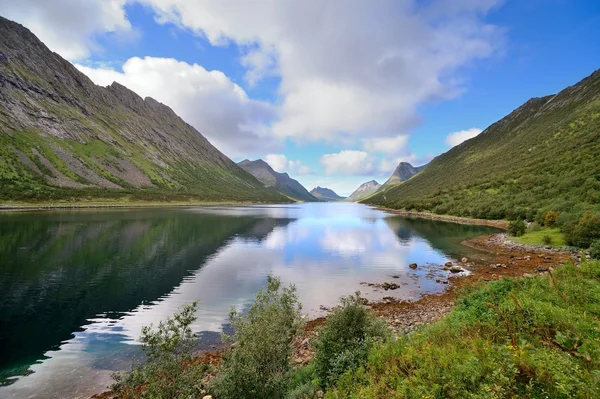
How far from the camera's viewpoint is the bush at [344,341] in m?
11.7

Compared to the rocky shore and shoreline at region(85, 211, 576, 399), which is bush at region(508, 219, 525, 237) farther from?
shoreline at region(85, 211, 576, 399)

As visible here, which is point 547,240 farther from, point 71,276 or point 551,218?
point 71,276

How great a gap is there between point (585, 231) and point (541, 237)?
11.8m

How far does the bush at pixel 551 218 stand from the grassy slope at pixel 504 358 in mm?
57372

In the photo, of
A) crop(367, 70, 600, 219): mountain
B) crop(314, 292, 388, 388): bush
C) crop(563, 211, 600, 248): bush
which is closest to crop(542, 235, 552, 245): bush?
crop(563, 211, 600, 248): bush

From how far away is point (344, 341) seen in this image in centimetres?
1324

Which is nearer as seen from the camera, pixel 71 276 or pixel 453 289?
pixel 453 289

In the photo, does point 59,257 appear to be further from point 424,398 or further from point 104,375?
point 424,398

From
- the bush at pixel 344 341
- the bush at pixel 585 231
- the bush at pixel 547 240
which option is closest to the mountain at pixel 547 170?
the bush at pixel 547 240

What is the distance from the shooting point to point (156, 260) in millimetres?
45781

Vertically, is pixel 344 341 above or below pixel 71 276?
above

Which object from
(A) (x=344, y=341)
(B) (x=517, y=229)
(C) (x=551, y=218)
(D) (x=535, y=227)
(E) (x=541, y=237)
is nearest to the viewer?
(A) (x=344, y=341)

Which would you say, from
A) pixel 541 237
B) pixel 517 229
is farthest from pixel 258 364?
pixel 517 229

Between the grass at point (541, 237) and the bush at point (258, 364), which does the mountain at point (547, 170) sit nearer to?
the grass at point (541, 237)
